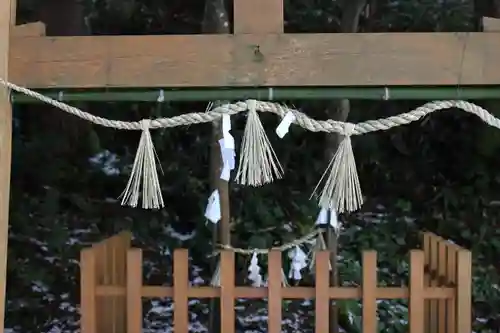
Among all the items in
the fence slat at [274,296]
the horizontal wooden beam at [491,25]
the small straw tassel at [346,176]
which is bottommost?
the fence slat at [274,296]

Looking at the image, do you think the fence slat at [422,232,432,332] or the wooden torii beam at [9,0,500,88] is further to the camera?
the fence slat at [422,232,432,332]

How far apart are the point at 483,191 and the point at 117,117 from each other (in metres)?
1.90

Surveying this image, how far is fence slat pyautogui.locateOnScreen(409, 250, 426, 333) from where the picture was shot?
1.85 metres

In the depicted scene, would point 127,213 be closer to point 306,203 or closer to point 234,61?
point 306,203

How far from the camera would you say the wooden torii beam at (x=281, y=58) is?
68.3 inches

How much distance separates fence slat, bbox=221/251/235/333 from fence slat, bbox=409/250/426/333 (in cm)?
44

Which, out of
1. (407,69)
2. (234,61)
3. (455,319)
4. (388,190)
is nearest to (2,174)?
(234,61)

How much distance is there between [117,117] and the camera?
153 inches

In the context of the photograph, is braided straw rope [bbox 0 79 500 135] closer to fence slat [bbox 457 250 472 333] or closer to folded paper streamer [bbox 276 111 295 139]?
folded paper streamer [bbox 276 111 295 139]

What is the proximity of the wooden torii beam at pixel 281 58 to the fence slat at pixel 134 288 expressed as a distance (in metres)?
0.42

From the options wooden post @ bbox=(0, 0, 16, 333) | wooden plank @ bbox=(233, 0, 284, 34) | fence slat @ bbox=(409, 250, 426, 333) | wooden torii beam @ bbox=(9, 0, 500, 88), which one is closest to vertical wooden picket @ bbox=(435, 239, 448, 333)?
fence slat @ bbox=(409, 250, 426, 333)

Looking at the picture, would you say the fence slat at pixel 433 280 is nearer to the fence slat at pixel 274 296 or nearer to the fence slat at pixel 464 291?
the fence slat at pixel 464 291

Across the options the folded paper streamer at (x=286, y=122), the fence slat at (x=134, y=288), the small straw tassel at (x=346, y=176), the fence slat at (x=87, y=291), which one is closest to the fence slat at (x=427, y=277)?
the small straw tassel at (x=346, y=176)

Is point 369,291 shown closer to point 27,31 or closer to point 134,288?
point 134,288
